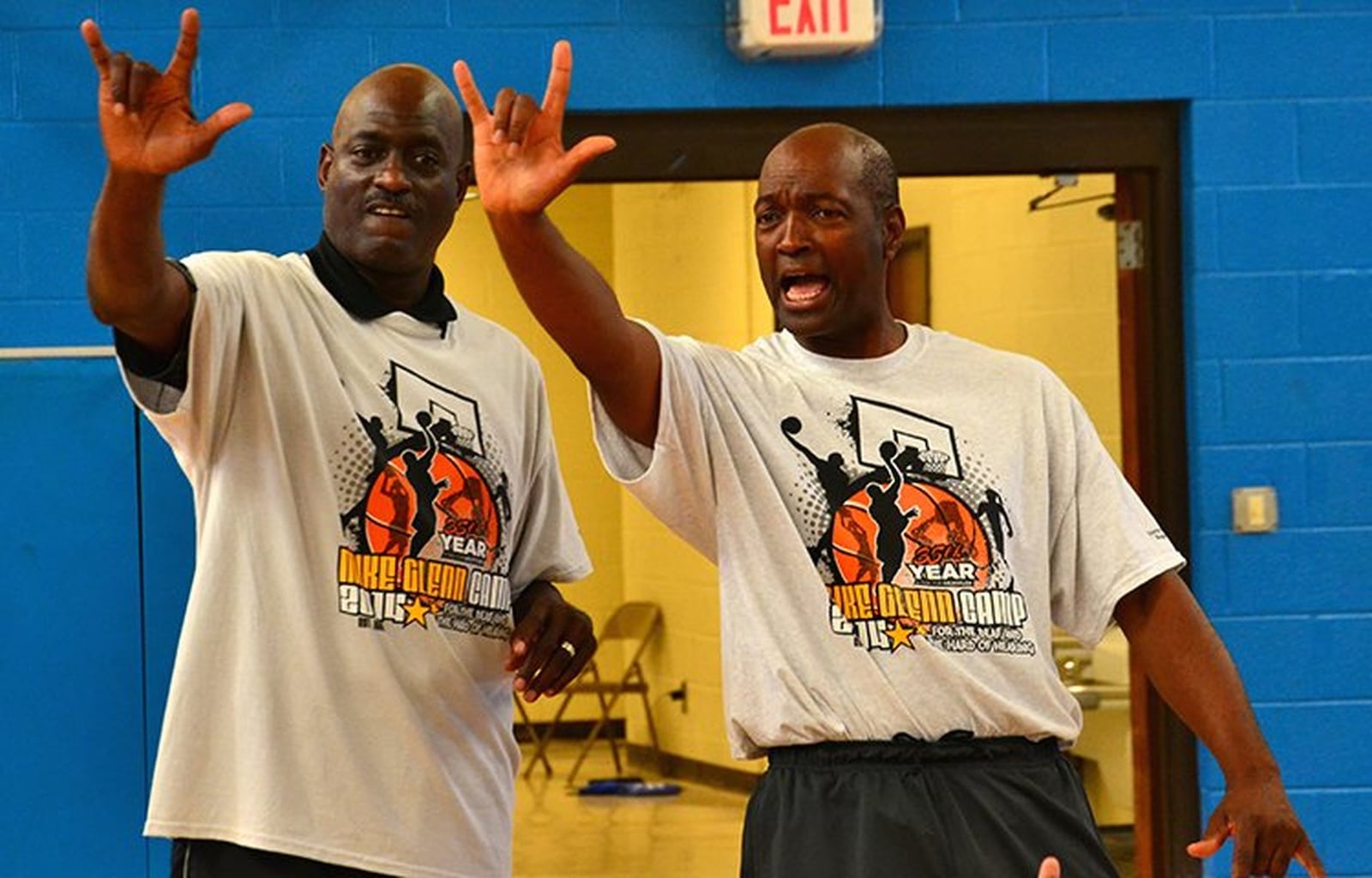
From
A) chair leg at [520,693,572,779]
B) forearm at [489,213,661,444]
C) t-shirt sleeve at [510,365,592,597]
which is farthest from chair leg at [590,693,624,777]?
forearm at [489,213,661,444]

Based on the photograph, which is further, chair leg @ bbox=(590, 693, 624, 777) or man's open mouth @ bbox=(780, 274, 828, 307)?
chair leg @ bbox=(590, 693, 624, 777)

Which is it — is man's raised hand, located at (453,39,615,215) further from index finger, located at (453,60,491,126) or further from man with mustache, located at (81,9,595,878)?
man with mustache, located at (81,9,595,878)

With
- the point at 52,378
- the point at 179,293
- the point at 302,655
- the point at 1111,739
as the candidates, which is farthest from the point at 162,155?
the point at 1111,739

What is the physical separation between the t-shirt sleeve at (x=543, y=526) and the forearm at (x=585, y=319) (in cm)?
65

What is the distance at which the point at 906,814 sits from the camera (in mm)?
2529

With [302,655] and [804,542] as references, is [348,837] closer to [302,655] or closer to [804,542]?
[302,655]

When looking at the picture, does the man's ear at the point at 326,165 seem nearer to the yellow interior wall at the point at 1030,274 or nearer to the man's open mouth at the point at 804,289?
the man's open mouth at the point at 804,289

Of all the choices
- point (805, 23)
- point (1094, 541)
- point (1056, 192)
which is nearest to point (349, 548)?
point (1094, 541)

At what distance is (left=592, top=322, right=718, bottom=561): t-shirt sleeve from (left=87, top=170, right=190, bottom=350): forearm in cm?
52

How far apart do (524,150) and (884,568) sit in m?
0.67

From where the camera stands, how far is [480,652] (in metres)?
2.92

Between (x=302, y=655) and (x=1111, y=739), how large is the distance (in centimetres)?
376

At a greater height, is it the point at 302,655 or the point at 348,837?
the point at 302,655

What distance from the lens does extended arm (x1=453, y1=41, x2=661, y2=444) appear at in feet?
7.41
